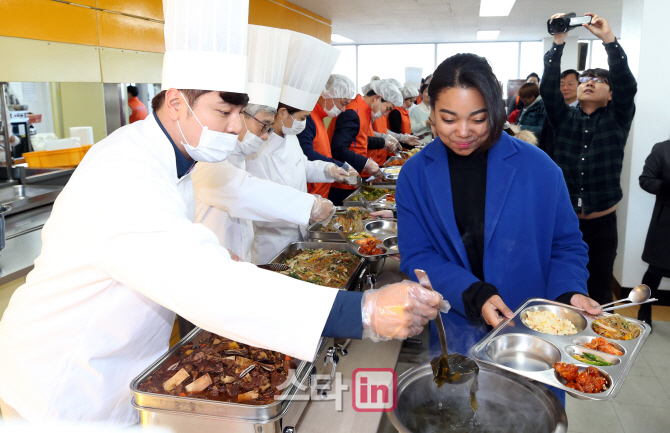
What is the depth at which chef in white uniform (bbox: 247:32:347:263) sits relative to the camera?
7.79ft

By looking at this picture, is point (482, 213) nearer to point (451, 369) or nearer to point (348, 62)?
point (451, 369)

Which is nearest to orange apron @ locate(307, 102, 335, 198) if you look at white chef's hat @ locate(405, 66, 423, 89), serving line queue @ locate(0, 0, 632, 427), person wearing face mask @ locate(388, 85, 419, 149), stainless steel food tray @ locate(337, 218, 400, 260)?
stainless steel food tray @ locate(337, 218, 400, 260)

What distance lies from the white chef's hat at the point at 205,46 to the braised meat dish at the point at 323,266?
0.87m

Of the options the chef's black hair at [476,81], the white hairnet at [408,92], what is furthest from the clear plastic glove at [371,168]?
the white hairnet at [408,92]

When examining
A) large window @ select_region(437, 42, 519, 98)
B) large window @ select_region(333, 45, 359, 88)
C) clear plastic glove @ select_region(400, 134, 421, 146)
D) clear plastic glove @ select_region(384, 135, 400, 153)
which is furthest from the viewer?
large window @ select_region(333, 45, 359, 88)

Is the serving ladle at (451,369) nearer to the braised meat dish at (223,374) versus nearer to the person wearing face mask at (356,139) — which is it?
the braised meat dish at (223,374)

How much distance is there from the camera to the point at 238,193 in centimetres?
210

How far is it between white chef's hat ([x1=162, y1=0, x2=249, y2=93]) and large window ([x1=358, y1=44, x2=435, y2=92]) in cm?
1253

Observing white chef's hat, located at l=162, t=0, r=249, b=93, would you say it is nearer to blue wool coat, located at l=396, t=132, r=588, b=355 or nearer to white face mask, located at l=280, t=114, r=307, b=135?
blue wool coat, located at l=396, t=132, r=588, b=355

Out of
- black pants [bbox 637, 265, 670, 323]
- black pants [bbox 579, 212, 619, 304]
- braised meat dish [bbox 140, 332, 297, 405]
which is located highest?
braised meat dish [bbox 140, 332, 297, 405]

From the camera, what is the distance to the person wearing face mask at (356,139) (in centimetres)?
410

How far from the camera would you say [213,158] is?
4.13 ft

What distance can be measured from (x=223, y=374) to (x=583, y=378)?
0.84 meters

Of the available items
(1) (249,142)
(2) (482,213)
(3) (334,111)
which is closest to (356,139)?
(3) (334,111)
